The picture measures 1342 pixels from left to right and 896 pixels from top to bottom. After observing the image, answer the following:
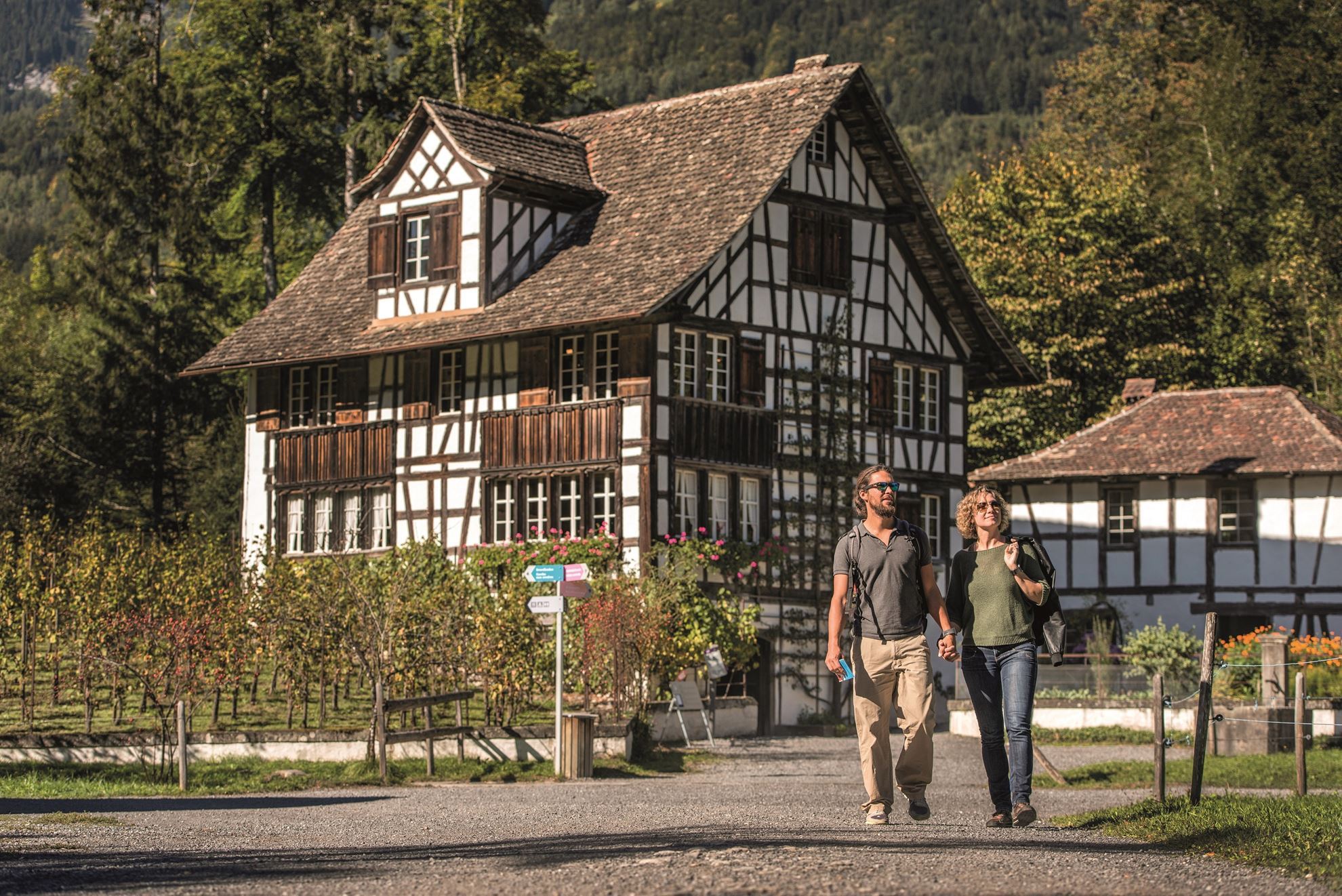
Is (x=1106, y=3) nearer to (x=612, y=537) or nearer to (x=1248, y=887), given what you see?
(x=612, y=537)

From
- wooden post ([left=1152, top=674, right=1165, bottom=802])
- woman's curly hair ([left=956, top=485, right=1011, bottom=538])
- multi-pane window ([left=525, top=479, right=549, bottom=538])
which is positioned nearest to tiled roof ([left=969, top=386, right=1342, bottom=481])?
multi-pane window ([left=525, top=479, right=549, bottom=538])

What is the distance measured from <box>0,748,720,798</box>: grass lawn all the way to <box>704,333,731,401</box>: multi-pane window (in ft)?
33.6

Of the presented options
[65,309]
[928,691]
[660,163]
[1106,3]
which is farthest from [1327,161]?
[928,691]

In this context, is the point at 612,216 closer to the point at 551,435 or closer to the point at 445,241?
the point at 445,241

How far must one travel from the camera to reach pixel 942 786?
75.7 feet

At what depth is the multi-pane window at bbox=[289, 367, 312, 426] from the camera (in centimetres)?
4122

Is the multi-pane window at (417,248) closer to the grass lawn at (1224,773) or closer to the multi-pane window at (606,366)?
the multi-pane window at (606,366)

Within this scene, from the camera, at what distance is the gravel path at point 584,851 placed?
402 inches

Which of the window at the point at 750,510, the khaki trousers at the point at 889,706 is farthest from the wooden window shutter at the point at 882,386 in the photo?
the khaki trousers at the point at 889,706

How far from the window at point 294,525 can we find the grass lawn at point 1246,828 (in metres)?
26.7

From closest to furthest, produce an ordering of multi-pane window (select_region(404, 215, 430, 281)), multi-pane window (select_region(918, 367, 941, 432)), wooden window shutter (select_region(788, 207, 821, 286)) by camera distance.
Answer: wooden window shutter (select_region(788, 207, 821, 286))
multi-pane window (select_region(404, 215, 430, 281))
multi-pane window (select_region(918, 367, 941, 432))

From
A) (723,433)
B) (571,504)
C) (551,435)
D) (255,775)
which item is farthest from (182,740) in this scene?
(723,433)

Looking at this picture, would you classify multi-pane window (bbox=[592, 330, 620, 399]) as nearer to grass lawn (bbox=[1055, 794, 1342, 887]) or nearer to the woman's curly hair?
grass lawn (bbox=[1055, 794, 1342, 887])

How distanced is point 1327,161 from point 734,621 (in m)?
32.8
